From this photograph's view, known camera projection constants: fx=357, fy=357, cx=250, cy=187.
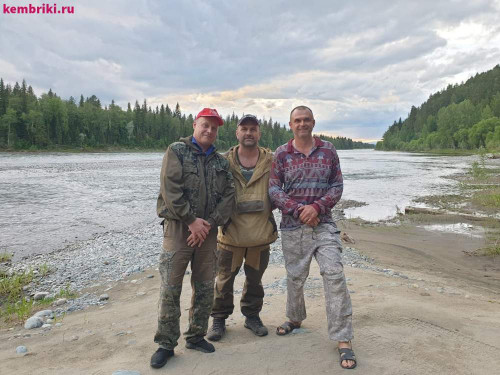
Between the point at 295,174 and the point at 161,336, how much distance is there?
2.37m

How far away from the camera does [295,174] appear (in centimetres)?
423

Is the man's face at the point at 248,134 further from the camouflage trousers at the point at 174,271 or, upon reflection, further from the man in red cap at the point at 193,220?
the camouflage trousers at the point at 174,271

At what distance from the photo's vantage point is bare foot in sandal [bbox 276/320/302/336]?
4488mm

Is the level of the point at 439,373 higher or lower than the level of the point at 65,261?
higher

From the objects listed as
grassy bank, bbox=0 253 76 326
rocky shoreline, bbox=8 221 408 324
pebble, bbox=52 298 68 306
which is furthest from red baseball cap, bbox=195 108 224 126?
pebble, bbox=52 298 68 306

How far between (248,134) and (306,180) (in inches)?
35.7

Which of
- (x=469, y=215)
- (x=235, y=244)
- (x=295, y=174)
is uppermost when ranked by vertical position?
(x=295, y=174)

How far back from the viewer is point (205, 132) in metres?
4.10

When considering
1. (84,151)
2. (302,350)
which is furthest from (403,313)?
(84,151)

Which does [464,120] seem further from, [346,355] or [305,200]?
[346,355]

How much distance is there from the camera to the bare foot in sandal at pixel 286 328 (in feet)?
14.7

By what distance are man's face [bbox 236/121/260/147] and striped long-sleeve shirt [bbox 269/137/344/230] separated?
0.40m

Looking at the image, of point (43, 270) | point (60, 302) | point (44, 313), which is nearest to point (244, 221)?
point (44, 313)

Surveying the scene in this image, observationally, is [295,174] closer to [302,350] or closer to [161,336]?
[302,350]
